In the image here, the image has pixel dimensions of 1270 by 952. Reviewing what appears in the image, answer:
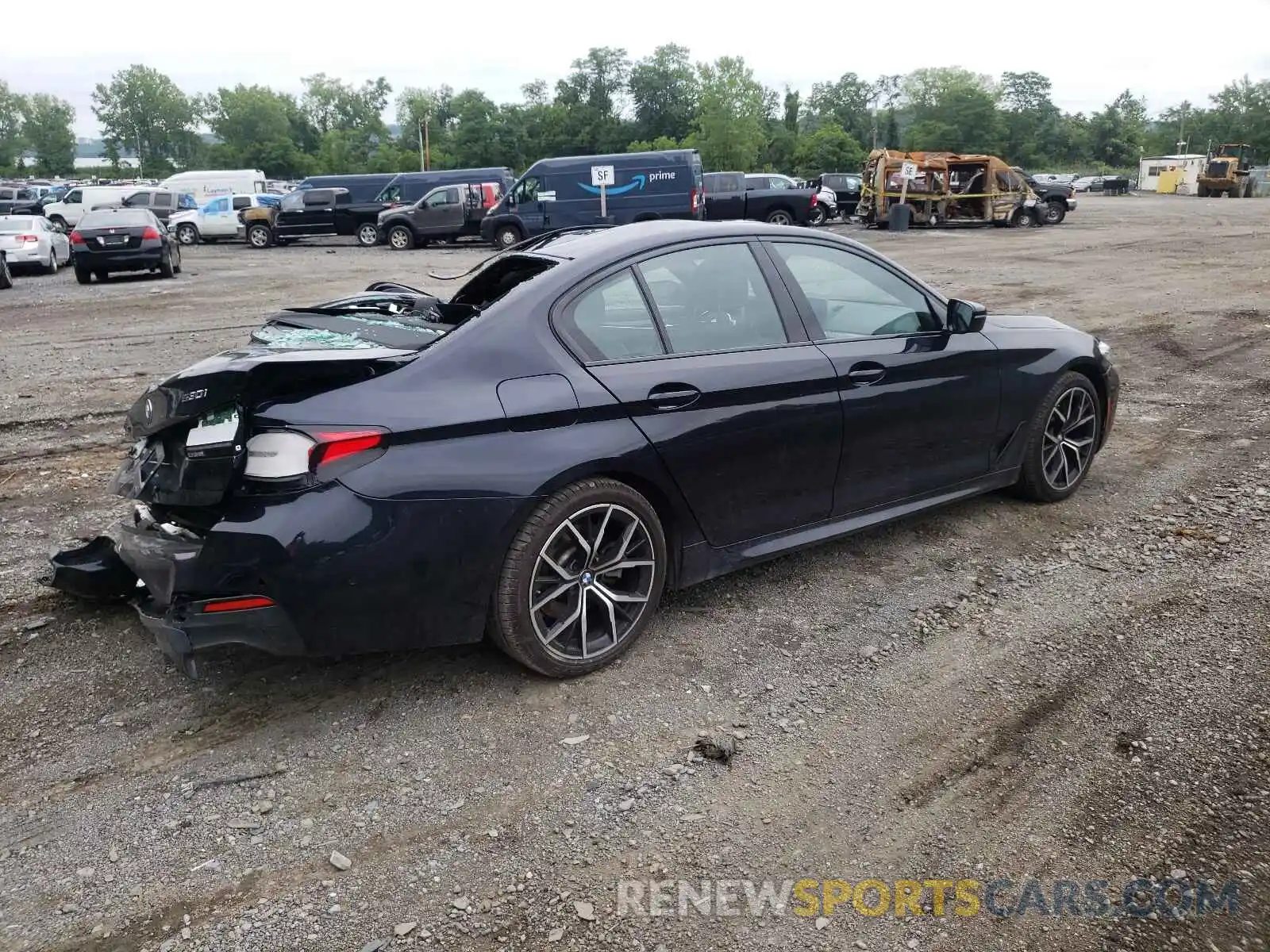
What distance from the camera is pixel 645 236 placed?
3891mm

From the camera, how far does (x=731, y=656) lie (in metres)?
3.68

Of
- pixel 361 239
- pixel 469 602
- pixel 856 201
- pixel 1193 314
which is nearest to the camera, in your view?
pixel 469 602

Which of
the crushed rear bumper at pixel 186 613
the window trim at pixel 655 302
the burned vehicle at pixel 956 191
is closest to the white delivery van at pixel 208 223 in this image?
the burned vehicle at pixel 956 191

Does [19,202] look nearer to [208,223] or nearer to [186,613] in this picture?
[208,223]

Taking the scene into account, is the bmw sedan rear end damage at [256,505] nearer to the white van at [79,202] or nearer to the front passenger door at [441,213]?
the front passenger door at [441,213]

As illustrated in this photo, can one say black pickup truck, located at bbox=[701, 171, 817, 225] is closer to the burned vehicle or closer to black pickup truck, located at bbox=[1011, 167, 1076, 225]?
the burned vehicle

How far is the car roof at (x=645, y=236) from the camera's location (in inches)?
149

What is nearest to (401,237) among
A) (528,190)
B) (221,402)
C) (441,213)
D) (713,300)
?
(441,213)

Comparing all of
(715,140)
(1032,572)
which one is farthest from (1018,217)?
(715,140)

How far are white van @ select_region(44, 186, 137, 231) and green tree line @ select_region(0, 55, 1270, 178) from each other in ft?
191

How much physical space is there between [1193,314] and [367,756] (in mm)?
12005

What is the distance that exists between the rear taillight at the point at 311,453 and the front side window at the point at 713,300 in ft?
4.19

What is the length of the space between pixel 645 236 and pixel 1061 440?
8.82 ft

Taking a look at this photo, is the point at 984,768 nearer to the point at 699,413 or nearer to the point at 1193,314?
the point at 699,413
